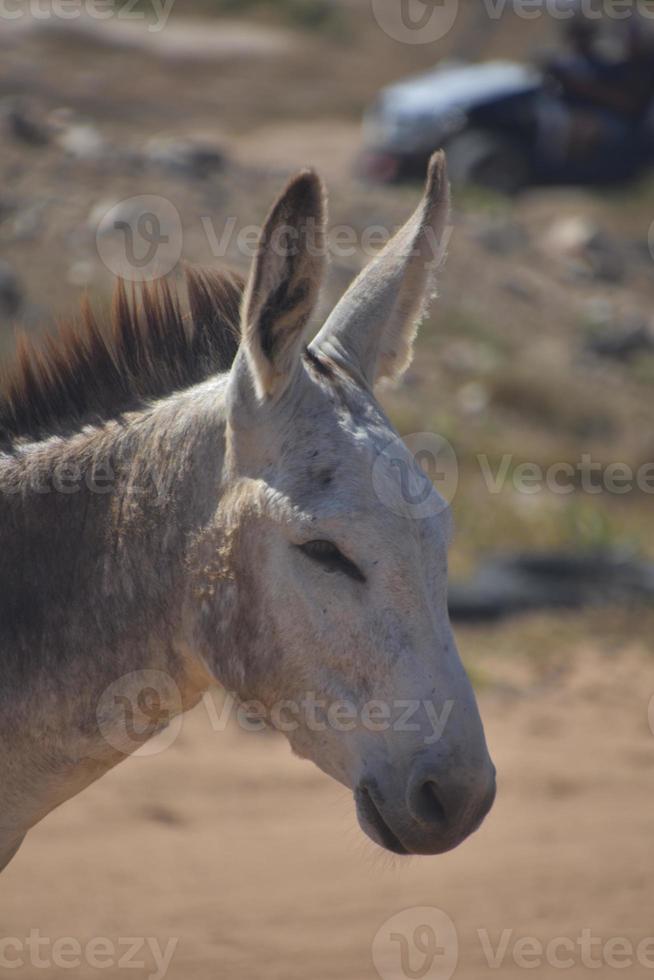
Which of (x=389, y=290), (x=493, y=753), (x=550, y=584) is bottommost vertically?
(x=550, y=584)

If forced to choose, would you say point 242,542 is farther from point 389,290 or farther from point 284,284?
Answer: point 389,290

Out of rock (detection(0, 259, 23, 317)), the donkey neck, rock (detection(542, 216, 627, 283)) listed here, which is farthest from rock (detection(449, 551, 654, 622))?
rock (detection(542, 216, 627, 283))

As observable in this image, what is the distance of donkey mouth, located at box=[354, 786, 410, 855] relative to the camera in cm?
285

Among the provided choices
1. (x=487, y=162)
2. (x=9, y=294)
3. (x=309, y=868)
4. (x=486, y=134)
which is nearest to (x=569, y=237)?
(x=487, y=162)

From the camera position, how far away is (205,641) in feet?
9.90

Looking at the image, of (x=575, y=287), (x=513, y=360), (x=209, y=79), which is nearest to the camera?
(x=513, y=360)

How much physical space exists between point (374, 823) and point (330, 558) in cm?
59

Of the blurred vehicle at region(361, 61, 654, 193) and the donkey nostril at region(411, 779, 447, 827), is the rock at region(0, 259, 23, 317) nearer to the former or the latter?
the blurred vehicle at region(361, 61, 654, 193)

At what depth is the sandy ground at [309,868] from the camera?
5.55m

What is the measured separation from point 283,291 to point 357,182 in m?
15.9

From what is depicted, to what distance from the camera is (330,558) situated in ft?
9.45

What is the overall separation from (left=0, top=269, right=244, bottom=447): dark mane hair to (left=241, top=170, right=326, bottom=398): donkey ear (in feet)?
1.32

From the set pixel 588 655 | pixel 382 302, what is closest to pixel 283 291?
pixel 382 302

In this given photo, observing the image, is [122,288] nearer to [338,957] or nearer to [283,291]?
[283,291]
